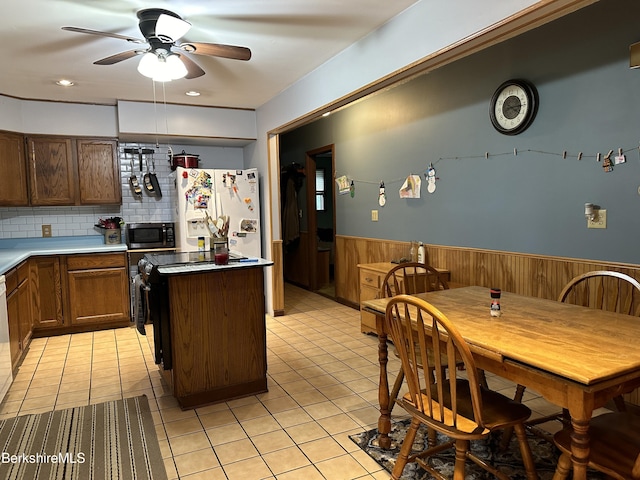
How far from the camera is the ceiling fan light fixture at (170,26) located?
2.29 metres

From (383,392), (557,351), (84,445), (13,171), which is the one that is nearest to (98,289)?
(13,171)

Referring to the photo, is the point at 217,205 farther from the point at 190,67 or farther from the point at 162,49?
the point at 162,49

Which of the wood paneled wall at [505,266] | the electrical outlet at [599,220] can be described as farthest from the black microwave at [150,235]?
the electrical outlet at [599,220]

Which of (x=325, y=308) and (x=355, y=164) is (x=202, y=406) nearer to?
(x=325, y=308)

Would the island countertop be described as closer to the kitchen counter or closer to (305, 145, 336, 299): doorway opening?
the kitchen counter

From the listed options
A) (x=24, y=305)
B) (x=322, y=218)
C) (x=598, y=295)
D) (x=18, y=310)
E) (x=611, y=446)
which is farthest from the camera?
(x=322, y=218)

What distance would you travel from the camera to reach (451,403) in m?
1.73

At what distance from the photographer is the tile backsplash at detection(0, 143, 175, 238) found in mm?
4762

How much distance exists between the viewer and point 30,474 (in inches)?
84.0

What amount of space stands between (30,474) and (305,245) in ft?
15.7

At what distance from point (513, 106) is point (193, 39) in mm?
2326

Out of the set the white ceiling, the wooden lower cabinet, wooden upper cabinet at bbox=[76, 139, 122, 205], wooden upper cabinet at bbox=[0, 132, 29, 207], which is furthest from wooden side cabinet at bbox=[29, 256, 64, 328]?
the white ceiling

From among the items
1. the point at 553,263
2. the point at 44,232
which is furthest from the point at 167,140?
the point at 553,263

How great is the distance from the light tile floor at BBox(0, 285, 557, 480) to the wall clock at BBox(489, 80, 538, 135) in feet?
6.05
